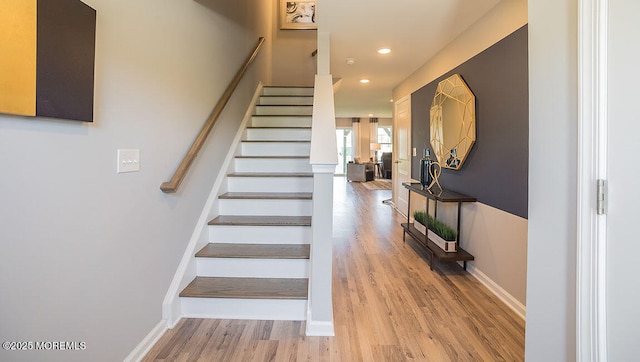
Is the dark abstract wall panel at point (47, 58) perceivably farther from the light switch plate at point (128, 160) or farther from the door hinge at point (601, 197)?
the door hinge at point (601, 197)

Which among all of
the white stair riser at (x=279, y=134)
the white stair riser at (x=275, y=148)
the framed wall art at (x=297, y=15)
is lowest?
the white stair riser at (x=275, y=148)

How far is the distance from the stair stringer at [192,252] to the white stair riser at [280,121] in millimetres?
844

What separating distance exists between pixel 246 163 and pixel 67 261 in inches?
83.3

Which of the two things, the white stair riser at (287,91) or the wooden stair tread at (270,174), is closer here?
the wooden stair tread at (270,174)

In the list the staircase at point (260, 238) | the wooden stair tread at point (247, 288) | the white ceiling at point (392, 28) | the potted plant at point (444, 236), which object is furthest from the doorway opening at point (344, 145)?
the wooden stair tread at point (247, 288)

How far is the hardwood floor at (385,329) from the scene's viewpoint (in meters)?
1.72

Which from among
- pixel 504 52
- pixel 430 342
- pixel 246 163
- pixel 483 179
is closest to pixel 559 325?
pixel 430 342

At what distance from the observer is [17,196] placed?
1.03 meters

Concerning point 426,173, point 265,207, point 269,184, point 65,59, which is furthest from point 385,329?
point 65,59

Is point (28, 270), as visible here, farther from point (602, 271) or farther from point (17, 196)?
point (602, 271)

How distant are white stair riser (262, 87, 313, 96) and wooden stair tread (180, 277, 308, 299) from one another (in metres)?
3.25

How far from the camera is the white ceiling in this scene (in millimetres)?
2417

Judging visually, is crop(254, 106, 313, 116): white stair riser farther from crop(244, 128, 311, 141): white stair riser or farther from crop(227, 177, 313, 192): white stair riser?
crop(227, 177, 313, 192): white stair riser

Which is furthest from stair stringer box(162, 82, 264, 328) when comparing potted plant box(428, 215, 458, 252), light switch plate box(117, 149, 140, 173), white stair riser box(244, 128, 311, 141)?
potted plant box(428, 215, 458, 252)
